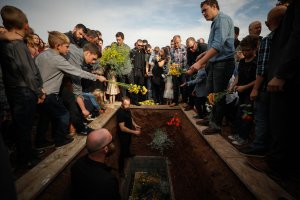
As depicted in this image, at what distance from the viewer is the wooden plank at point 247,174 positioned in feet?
7.36

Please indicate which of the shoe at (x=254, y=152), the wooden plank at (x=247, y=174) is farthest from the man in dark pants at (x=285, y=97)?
the shoe at (x=254, y=152)

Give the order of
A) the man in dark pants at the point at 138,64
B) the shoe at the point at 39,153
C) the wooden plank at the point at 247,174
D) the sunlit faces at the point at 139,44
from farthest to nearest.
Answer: the sunlit faces at the point at 139,44
the man in dark pants at the point at 138,64
the shoe at the point at 39,153
the wooden plank at the point at 247,174

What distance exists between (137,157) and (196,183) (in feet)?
7.97

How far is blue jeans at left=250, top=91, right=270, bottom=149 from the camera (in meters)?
3.25

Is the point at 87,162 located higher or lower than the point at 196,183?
higher

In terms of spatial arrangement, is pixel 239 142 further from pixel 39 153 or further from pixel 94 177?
pixel 39 153

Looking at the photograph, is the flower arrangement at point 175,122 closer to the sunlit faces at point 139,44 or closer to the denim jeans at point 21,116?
the sunlit faces at point 139,44

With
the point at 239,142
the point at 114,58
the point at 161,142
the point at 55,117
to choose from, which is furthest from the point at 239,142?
the point at 114,58

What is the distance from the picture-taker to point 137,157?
19.6ft

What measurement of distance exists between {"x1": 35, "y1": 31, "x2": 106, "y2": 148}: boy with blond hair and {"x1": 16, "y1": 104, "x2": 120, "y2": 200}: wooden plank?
0.30 m

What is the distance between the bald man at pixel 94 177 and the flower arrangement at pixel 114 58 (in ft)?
15.4

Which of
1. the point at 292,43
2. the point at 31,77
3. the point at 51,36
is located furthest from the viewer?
the point at 51,36

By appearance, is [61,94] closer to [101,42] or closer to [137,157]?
[137,157]

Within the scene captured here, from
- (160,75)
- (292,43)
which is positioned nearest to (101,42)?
(160,75)
